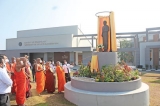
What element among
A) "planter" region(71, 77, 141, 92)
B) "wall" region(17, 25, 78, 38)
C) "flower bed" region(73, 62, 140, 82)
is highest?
"wall" region(17, 25, 78, 38)

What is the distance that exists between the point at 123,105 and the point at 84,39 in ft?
Answer: 98.9

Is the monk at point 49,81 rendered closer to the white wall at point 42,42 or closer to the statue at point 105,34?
the statue at point 105,34

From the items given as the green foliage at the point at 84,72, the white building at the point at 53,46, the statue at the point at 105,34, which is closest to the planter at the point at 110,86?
the green foliage at the point at 84,72

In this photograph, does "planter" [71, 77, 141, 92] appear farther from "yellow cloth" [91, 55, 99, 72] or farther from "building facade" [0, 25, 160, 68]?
"building facade" [0, 25, 160, 68]

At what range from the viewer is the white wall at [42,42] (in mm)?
30906

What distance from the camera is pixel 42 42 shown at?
32469 mm

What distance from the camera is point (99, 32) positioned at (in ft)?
29.7

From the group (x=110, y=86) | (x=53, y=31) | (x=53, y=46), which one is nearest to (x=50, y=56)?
(x=53, y=46)

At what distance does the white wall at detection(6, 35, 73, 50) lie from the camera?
3091cm

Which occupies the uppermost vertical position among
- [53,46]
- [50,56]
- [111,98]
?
[53,46]

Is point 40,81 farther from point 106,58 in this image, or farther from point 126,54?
point 126,54

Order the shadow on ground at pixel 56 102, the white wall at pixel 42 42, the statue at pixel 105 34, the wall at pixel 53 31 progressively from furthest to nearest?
the wall at pixel 53 31 → the white wall at pixel 42 42 → the statue at pixel 105 34 → the shadow on ground at pixel 56 102

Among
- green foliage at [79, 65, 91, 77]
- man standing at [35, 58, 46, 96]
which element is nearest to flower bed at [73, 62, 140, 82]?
green foliage at [79, 65, 91, 77]

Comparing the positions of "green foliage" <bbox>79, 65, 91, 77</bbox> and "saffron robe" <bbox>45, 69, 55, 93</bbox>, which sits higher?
"green foliage" <bbox>79, 65, 91, 77</bbox>
